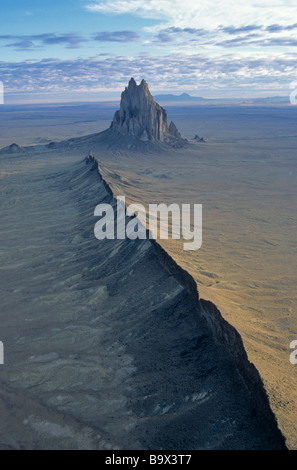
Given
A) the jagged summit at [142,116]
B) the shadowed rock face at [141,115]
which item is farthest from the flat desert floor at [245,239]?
the shadowed rock face at [141,115]

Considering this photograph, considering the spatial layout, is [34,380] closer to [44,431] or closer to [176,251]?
[44,431]

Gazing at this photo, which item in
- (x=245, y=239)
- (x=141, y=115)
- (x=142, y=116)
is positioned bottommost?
(x=245, y=239)

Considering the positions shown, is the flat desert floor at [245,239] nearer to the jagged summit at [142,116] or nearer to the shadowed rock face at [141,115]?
the jagged summit at [142,116]

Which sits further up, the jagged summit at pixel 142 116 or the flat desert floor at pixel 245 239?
the jagged summit at pixel 142 116

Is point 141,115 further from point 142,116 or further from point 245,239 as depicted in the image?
point 245,239

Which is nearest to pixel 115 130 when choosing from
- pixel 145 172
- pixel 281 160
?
pixel 145 172

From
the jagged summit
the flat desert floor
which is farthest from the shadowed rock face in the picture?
the flat desert floor

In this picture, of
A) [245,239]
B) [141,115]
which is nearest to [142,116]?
[141,115]

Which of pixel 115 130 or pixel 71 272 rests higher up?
pixel 115 130
